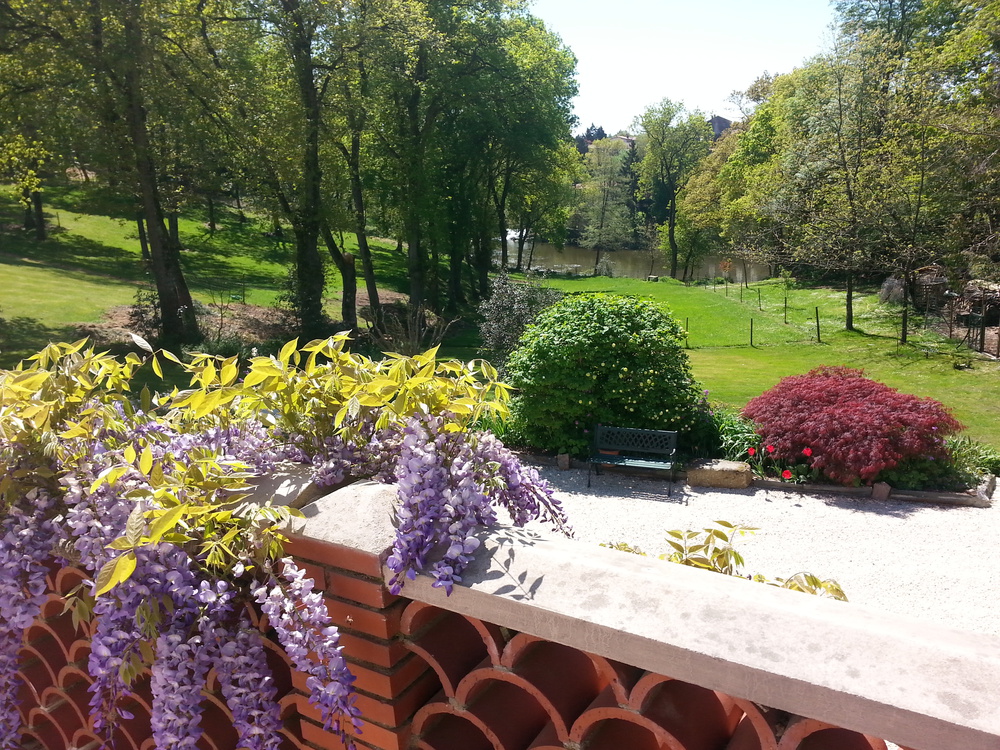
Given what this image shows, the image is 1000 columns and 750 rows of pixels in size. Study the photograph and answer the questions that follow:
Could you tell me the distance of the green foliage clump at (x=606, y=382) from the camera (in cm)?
945

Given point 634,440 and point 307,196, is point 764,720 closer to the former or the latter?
point 634,440

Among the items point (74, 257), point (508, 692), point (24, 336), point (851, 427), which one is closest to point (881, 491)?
point (851, 427)

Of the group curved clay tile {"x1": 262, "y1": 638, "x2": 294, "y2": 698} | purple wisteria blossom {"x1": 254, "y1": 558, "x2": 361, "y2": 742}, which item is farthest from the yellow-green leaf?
curved clay tile {"x1": 262, "y1": 638, "x2": 294, "y2": 698}

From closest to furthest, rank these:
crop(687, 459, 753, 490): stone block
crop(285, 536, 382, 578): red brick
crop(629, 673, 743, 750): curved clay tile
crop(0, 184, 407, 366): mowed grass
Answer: crop(629, 673, 743, 750): curved clay tile, crop(285, 536, 382, 578): red brick, crop(687, 459, 753, 490): stone block, crop(0, 184, 407, 366): mowed grass

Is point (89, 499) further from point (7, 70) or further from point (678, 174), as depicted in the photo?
point (678, 174)

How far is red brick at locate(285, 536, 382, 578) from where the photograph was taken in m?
1.41

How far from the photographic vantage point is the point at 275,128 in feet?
51.9

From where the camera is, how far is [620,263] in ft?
194

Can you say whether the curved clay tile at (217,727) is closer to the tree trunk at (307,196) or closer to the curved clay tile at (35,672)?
the curved clay tile at (35,672)

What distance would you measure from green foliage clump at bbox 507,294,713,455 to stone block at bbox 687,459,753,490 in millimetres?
760

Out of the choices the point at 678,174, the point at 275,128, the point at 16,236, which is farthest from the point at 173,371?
the point at 678,174

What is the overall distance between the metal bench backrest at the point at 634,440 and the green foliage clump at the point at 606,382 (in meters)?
0.37

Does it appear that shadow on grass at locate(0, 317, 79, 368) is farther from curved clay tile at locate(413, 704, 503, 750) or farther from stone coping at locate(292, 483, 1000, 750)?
stone coping at locate(292, 483, 1000, 750)

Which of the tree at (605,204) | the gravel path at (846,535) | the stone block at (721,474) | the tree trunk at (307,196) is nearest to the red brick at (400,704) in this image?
the gravel path at (846,535)
